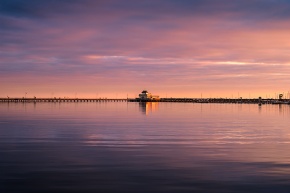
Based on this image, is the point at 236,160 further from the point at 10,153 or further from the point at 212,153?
the point at 10,153

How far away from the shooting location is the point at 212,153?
22.2m

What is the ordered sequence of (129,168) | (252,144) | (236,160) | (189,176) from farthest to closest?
(252,144), (236,160), (129,168), (189,176)

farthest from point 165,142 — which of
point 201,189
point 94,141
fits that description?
point 201,189

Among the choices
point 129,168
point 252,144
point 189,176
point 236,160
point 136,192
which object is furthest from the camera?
point 252,144

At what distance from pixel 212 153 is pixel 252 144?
512 cm

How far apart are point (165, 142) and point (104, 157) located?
24.7 ft

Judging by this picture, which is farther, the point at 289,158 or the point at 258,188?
the point at 289,158

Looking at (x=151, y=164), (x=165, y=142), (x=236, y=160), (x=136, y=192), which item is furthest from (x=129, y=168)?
(x=165, y=142)

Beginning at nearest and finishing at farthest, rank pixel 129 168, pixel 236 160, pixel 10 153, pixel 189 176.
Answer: pixel 189 176, pixel 129 168, pixel 236 160, pixel 10 153

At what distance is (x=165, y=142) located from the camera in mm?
27359

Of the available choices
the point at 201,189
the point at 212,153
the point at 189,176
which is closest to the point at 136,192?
the point at 201,189

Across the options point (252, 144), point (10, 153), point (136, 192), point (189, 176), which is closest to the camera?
point (136, 192)

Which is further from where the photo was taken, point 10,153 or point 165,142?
point 165,142

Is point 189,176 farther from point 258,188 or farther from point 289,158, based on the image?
point 289,158
